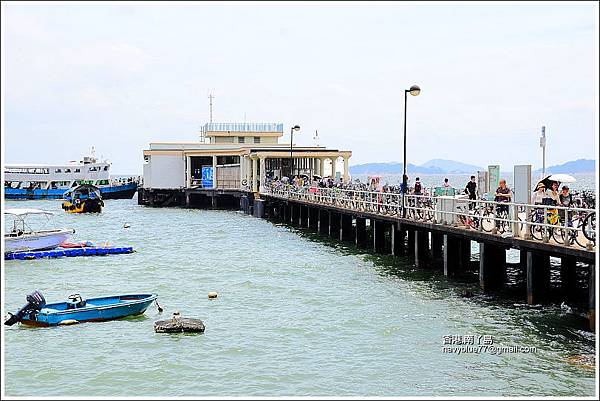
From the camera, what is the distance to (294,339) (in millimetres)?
18875

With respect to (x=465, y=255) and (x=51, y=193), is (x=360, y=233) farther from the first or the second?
(x=51, y=193)

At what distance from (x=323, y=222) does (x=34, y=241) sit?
16633 millimetres

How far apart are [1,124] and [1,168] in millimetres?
495

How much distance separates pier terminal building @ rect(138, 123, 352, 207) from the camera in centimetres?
7194

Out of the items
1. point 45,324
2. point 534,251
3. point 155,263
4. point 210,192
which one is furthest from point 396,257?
point 210,192

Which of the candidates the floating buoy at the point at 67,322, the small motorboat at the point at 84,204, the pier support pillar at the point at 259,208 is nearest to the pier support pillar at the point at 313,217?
the pier support pillar at the point at 259,208

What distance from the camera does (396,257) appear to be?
108 ft

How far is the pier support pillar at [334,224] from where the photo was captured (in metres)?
43.8

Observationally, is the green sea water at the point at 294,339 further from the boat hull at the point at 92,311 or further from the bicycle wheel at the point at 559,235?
the bicycle wheel at the point at 559,235

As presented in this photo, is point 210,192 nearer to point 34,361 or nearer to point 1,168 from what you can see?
point 34,361

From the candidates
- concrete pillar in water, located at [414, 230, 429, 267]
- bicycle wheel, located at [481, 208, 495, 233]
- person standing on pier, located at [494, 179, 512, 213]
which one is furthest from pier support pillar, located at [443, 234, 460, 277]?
person standing on pier, located at [494, 179, 512, 213]

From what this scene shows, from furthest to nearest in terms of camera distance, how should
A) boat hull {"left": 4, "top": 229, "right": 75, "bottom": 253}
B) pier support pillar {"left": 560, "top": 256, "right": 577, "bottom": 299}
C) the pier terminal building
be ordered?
the pier terminal building → boat hull {"left": 4, "top": 229, "right": 75, "bottom": 253} → pier support pillar {"left": 560, "top": 256, "right": 577, "bottom": 299}

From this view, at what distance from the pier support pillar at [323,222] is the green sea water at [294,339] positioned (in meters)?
14.4

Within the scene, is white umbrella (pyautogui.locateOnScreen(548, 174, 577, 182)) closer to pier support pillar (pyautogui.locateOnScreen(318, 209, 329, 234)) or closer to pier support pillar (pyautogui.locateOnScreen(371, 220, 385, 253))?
pier support pillar (pyautogui.locateOnScreen(371, 220, 385, 253))
